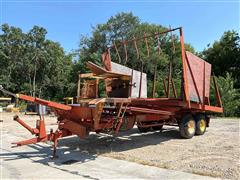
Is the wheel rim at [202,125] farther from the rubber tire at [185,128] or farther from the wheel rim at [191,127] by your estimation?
the rubber tire at [185,128]

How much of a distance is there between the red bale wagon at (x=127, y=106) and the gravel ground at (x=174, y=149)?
0.58 meters

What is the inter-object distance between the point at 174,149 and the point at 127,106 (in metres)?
1.76

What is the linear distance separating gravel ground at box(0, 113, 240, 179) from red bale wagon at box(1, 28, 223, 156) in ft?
1.92

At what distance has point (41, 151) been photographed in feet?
26.0

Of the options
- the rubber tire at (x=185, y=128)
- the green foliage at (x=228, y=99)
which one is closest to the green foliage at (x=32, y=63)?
the green foliage at (x=228, y=99)

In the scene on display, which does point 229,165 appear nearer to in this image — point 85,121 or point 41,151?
point 85,121

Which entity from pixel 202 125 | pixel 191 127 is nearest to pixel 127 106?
pixel 191 127

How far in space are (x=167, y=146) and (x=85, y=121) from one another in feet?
8.37

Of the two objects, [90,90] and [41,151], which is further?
[90,90]

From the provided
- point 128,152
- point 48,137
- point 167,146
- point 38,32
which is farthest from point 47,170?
point 38,32

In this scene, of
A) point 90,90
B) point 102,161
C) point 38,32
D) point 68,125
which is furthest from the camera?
point 38,32

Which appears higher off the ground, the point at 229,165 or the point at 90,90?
the point at 90,90

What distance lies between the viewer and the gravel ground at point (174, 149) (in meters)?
6.14

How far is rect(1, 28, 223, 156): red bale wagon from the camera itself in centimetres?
726
